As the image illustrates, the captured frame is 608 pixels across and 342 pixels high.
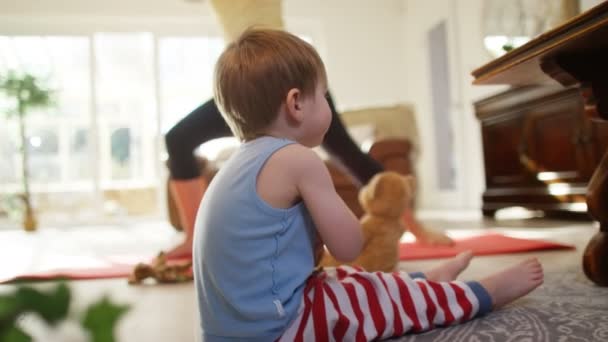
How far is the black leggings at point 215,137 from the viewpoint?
177 cm

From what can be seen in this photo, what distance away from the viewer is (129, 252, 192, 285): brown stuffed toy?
1759mm

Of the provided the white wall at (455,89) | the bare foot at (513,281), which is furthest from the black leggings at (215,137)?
the white wall at (455,89)

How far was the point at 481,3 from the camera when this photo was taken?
4.64 meters

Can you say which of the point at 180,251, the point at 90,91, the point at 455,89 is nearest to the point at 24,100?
the point at 90,91

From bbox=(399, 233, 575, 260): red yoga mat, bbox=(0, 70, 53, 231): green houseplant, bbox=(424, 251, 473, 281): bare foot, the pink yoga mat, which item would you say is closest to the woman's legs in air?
the pink yoga mat

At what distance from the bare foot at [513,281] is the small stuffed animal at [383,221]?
0.49 metres

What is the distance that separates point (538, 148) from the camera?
11.3 ft

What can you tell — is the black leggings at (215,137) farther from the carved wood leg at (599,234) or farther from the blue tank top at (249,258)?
the blue tank top at (249,258)

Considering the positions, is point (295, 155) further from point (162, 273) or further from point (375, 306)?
point (162, 273)

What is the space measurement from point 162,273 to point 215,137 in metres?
0.46

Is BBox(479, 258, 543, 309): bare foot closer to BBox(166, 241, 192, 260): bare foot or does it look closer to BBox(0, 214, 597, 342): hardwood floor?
BBox(0, 214, 597, 342): hardwood floor

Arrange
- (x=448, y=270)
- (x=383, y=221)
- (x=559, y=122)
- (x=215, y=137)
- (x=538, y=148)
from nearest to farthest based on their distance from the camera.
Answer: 1. (x=448, y=270)
2. (x=383, y=221)
3. (x=215, y=137)
4. (x=559, y=122)
5. (x=538, y=148)

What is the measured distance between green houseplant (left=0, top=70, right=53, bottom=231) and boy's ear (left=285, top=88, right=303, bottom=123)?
525cm

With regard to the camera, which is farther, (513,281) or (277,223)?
(513,281)
